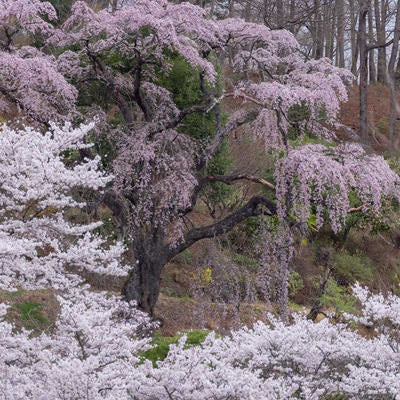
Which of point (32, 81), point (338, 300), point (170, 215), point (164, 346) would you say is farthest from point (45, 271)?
point (338, 300)

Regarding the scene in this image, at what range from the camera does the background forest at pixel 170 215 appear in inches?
147

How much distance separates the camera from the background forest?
374 centimetres

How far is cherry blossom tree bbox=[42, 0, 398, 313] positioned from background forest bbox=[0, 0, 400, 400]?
0.03 m

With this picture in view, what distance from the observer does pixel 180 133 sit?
8062mm

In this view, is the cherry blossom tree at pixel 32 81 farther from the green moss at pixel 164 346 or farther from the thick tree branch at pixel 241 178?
the green moss at pixel 164 346

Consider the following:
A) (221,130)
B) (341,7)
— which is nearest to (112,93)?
(221,130)

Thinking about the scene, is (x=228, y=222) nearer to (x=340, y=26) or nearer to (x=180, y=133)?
(x=180, y=133)

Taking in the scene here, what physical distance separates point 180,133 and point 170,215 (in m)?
1.05

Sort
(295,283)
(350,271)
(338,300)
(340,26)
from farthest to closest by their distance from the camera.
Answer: (340,26)
(350,271)
(295,283)
(338,300)

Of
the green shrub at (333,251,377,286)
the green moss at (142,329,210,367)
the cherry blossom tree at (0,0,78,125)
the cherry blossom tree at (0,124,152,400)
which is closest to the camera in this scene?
the cherry blossom tree at (0,124,152,400)

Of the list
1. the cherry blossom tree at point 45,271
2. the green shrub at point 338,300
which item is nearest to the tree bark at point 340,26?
the green shrub at point 338,300

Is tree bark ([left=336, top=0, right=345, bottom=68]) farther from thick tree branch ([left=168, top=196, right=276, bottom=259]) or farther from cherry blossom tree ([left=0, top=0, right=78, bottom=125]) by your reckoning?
cherry blossom tree ([left=0, top=0, right=78, bottom=125])

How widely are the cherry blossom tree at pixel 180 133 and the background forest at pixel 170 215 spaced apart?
3cm

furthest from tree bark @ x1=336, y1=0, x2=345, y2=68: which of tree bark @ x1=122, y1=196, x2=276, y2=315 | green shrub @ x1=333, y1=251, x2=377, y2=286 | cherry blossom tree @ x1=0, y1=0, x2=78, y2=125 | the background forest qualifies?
cherry blossom tree @ x1=0, y1=0, x2=78, y2=125
